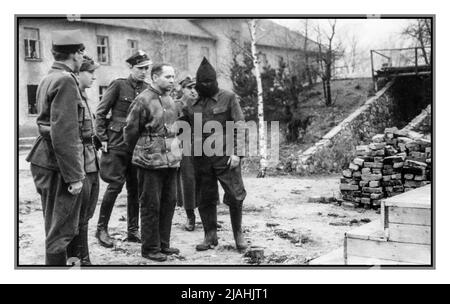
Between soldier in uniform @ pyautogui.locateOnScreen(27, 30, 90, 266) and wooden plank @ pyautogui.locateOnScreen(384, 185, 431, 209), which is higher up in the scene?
soldier in uniform @ pyautogui.locateOnScreen(27, 30, 90, 266)

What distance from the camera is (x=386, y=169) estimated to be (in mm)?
7512

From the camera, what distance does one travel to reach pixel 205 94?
221 inches

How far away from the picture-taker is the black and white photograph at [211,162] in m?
4.48

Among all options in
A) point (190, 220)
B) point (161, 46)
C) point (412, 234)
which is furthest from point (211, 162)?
point (161, 46)

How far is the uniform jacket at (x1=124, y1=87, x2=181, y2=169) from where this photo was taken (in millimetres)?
5207

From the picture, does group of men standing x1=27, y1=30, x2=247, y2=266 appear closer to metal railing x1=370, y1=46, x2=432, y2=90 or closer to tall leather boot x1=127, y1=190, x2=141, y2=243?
tall leather boot x1=127, y1=190, x2=141, y2=243

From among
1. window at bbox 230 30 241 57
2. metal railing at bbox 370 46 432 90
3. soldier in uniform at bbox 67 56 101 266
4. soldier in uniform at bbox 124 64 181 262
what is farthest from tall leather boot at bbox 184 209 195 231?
window at bbox 230 30 241 57

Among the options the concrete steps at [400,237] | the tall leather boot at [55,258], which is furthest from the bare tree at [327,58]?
the tall leather boot at [55,258]

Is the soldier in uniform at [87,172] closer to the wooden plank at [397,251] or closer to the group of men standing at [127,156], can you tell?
the group of men standing at [127,156]

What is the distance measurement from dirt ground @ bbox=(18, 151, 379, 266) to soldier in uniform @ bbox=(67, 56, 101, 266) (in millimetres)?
373

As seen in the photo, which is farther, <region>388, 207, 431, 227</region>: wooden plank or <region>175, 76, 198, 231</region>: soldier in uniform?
<region>175, 76, 198, 231</region>: soldier in uniform
